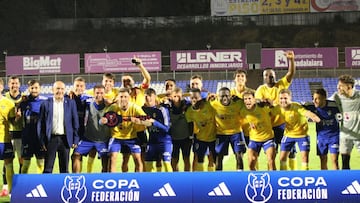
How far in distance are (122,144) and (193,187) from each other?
1.84 m

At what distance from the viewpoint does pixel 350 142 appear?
8.47 meters

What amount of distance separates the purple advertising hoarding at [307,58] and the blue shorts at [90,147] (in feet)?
70.3

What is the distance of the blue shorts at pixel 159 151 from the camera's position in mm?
8680

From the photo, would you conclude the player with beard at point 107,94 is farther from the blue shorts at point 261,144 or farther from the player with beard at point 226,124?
the blue shorts at point 261,144

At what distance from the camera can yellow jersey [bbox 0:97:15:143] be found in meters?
8.49

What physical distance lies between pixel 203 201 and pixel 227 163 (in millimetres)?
5296

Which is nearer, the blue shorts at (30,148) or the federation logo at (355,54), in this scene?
the blue shorts at (30,148)

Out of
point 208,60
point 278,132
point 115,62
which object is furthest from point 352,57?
point 278,132

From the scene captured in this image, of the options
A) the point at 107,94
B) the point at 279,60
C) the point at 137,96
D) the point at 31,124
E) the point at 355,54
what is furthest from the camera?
the point at 355,54

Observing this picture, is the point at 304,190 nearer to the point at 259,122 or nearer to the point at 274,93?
the point at 259,122

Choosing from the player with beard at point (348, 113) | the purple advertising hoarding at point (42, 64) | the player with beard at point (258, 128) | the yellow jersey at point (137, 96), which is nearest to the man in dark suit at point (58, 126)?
the yellow jersey at point (137, 96)

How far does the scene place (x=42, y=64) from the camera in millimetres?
30359

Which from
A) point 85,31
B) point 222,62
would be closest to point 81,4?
point 85,31

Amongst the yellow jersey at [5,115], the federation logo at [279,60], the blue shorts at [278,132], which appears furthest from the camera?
the federation logo at [279,60]
